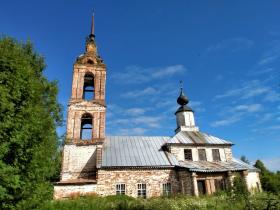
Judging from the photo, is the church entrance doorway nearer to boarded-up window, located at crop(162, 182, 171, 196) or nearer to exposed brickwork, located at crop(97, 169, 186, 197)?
exposed brickwork, located at crop(97, 169, 186, 197)

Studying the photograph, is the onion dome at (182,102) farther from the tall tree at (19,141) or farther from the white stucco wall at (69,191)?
the tall tree at (19,141)

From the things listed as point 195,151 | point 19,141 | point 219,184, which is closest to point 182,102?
point 195,151

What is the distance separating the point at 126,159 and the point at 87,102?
6.74 metres

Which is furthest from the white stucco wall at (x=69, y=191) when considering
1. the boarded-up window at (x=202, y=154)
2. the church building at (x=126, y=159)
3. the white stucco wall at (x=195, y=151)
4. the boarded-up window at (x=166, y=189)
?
the boarded-up window at (x=202, y=154)

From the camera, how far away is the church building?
63.2 ft

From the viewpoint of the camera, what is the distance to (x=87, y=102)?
73.0 ft

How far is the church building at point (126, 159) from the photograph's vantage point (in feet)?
63.2

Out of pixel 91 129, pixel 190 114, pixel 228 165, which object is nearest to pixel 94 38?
pixel 91 129

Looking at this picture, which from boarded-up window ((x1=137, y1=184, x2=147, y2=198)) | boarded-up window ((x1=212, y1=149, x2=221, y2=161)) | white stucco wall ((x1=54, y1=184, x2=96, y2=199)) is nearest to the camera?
white stucco wall ((x1=54, y1=184, x2=96, y2=199))

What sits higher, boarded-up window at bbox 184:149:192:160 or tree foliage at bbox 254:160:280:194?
boarded-up window at bbox 184:149:192:160

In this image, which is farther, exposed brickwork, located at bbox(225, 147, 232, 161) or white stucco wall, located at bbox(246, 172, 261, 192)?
exposed brickwork, located at bbox(225, 147, 232, 161)

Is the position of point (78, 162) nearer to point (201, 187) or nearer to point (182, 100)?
point (201, 187)

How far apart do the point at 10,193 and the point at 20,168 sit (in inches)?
37.6

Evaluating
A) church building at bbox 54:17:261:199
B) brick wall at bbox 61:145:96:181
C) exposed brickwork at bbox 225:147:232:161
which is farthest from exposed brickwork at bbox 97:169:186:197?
exposed brickwork at bbox 225:147:232:161
